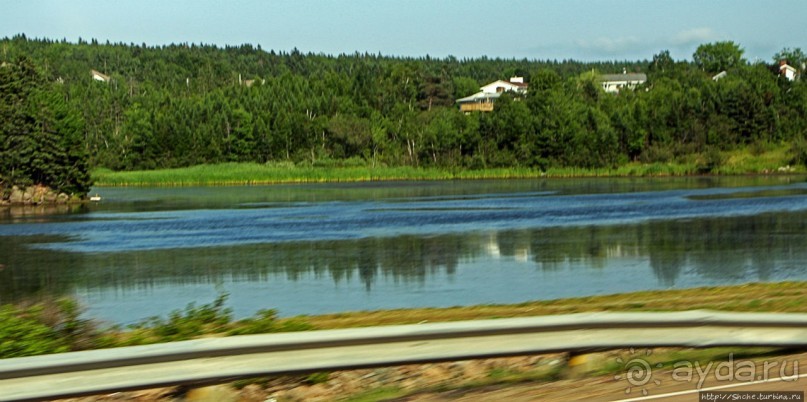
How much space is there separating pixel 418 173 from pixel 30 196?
50.1 meters

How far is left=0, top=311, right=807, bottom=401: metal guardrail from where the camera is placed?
7621 millimetres

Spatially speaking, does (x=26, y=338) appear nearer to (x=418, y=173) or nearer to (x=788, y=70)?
(x=418, y=173)

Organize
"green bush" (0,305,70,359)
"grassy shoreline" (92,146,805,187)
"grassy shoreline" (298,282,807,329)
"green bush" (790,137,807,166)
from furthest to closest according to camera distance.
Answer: "grassy shoreline" (92,146,805,187), "green bush" (790,137,807,166), "grassy shoreline" (298,282,807,329), "green bush" (0,305,70,359)

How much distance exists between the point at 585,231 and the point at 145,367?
38177mm

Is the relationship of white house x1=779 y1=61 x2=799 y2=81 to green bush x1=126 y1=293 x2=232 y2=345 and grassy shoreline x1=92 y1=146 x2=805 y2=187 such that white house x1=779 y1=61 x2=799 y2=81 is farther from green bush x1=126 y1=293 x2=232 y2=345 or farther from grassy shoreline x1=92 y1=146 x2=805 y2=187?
green bush x1=126 y1=293 x2=232 y2=345

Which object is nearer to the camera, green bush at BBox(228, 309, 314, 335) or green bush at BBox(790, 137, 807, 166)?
green bush at BBox(228, 309, 314, 335)

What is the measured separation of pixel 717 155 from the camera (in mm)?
111438

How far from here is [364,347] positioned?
27.8 feet

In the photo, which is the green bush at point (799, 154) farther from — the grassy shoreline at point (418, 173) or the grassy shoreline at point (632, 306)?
the grassy shoreline at point (632, 306)

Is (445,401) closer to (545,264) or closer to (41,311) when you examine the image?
(41,311)

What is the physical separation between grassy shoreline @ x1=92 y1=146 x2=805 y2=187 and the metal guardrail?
104 m

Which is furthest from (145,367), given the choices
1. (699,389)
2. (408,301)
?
(408,301)

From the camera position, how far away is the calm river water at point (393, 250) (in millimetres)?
26578

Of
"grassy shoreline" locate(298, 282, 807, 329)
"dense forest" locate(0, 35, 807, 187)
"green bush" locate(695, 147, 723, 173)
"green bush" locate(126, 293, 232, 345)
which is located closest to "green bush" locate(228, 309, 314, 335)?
"green bush" locate(126, 293, 232, 345)
